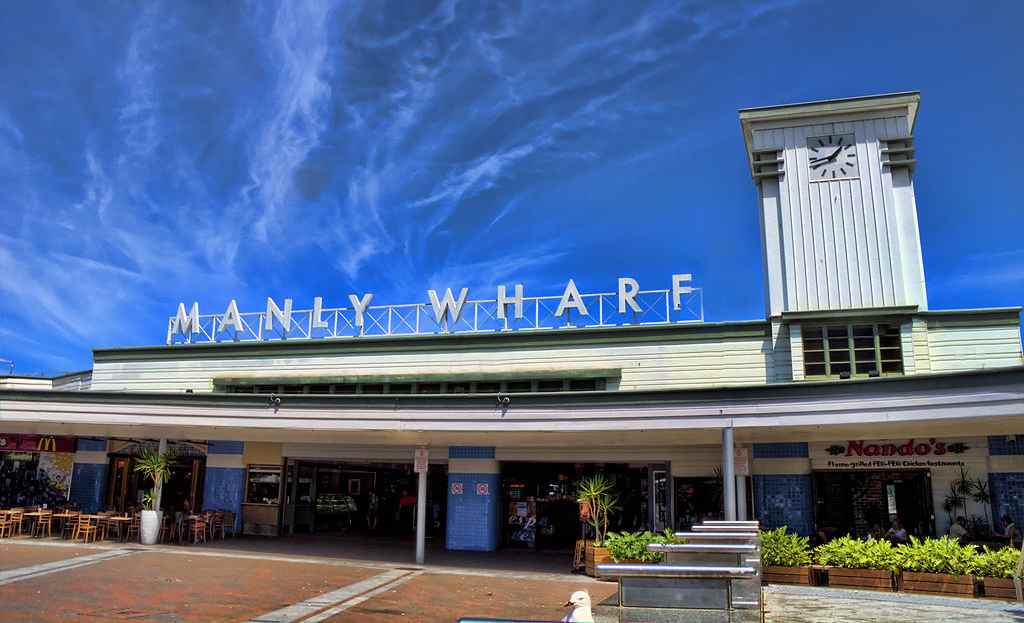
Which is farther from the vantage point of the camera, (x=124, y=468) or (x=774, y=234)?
(x=124, y=468)

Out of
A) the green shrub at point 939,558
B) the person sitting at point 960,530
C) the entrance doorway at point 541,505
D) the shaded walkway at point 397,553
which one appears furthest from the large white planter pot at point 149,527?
the person sitting at point 960,530

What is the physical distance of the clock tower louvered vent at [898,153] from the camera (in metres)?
21.3

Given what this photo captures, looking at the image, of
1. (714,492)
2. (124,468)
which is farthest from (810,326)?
(124,468)

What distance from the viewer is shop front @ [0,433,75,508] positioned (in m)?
25.7

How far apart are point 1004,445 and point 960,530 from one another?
2133 millimetres

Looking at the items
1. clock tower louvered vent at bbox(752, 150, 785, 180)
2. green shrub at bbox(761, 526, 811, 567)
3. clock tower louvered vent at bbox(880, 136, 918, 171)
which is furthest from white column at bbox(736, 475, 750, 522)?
clock tower louvered vent at bbox(880, 136, 918, 171)

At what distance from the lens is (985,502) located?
696 inches

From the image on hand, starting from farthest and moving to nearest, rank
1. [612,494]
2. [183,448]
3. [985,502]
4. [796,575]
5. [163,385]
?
[163,385], [183,448], [612,494], [985,502], [796,575]

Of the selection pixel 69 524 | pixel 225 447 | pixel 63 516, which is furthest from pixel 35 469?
pixel 225 447

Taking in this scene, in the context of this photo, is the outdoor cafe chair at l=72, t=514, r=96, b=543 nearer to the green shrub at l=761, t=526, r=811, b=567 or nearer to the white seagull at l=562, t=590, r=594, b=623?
the green shrub at l=761, t=526, r=811, b=567

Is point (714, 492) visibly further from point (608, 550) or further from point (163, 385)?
point (163, 385)

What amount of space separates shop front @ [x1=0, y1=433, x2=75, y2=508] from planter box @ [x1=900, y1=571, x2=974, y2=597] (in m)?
24.3

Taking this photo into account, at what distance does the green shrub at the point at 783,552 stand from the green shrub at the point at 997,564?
2700 mm

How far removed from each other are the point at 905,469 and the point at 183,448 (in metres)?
20.7
